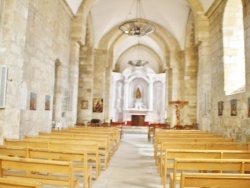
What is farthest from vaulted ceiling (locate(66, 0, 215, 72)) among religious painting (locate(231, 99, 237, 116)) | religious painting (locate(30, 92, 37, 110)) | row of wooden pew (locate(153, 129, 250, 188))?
row of wooden pew (locate(153, 129, 250, 188))

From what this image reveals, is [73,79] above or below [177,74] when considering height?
below

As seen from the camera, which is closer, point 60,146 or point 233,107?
point 60,146

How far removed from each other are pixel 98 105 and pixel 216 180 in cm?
1508

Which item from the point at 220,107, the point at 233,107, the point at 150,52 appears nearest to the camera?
the point at 233,107

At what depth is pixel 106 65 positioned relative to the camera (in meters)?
17.9

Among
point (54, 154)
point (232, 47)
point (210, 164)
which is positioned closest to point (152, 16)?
point (232, 47)

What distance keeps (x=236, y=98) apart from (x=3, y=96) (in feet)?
22.3

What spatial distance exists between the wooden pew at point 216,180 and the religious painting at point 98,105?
48.9 ft

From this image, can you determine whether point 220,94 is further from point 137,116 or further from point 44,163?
point 137,116

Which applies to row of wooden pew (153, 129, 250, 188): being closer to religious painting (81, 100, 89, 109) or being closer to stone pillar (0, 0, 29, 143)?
stone pillar (0, 0, 29, 143)

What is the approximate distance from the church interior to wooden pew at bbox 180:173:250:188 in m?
0.05

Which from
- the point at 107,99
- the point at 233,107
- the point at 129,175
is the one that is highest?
the point at 107,99

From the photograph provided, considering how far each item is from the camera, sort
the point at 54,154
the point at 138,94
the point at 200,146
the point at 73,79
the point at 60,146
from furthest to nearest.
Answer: the point at 138,94
the point at 73,79
the point at 200,146
the point at 60,146
the point at 54,154

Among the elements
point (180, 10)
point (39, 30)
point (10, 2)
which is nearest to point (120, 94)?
point (180, 10)
